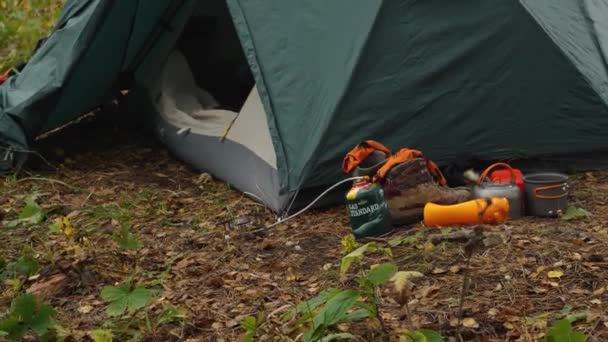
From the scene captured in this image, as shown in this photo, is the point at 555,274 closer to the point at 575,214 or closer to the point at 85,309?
the point at 575,214

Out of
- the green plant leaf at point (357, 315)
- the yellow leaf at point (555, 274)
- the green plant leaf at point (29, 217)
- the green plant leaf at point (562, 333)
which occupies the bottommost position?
the green plant leaf at point (29, 217)

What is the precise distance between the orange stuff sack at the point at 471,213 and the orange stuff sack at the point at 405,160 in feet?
0.81

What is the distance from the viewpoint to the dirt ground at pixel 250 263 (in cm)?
314

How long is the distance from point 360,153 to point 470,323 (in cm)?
133

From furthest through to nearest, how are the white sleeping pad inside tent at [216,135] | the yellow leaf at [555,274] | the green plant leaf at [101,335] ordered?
the white sleeping pad inside tent at [216,135]
the yellow leaf at [555,274]
the green plant leaf at [101,335]

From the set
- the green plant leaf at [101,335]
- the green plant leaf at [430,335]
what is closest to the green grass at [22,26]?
the green plant leaf at [101,335]

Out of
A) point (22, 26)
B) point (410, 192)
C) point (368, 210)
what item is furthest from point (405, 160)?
point (22, 26)

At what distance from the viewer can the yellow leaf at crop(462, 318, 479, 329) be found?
298cm

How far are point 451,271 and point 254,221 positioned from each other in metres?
1.18

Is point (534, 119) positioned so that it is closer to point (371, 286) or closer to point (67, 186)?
point (371, 286)

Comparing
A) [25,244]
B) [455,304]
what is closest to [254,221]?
[25,244]

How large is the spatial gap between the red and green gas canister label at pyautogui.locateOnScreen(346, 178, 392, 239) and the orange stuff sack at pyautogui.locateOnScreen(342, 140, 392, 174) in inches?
7.2

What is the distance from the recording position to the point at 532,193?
161 inches

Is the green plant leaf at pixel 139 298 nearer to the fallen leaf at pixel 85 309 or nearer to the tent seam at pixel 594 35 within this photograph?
the fallen leaf at pixel 85 309
